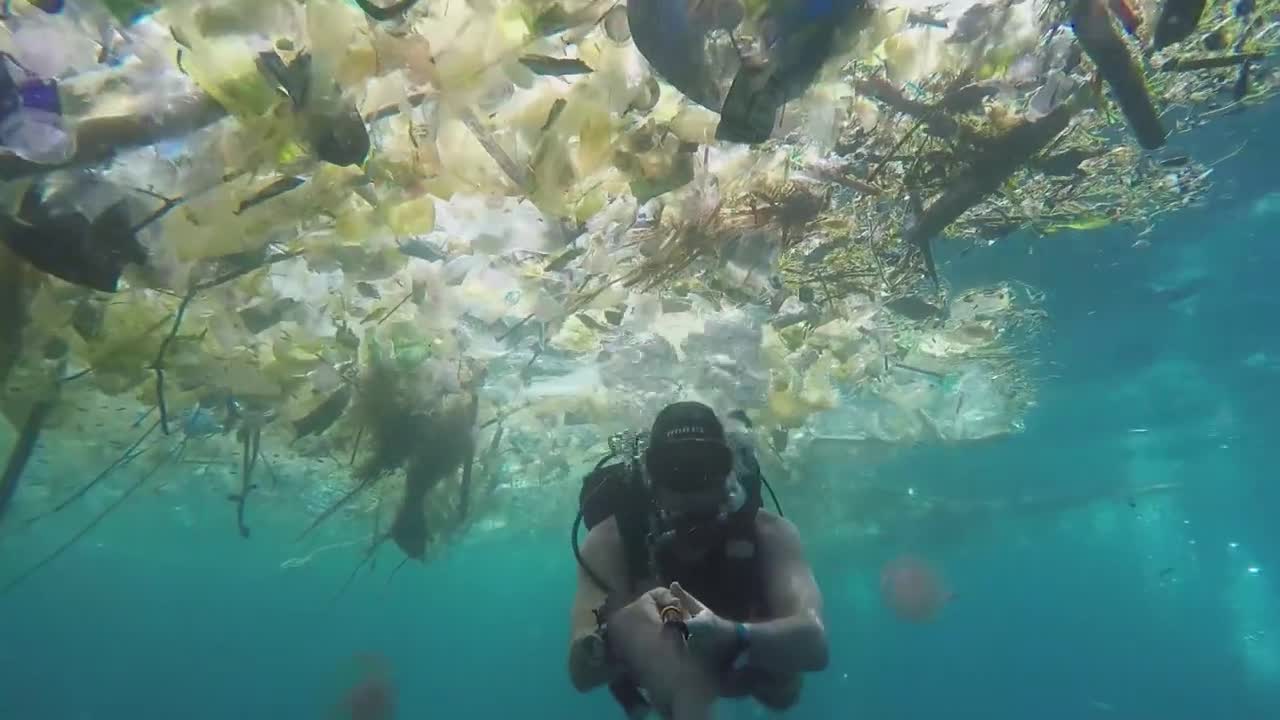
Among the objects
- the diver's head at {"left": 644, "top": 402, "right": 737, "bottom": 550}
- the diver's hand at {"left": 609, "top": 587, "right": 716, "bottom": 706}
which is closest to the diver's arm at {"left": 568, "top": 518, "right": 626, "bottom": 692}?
the diver's hand at {"left": 609, "top": 587, "right": 716, "bottom": 706}

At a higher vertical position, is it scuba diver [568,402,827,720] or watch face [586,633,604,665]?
scuba diver [568,402,827,720]

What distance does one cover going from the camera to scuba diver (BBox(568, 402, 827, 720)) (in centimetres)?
250

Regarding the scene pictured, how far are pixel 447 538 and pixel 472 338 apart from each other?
2.68 m

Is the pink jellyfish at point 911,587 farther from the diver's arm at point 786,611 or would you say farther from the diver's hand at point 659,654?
the diver's hand at point 659,654

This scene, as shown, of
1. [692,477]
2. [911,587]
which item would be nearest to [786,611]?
[692,477]

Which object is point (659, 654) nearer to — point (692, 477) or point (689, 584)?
point (689, 584)

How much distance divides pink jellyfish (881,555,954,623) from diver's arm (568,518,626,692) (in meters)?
39.9

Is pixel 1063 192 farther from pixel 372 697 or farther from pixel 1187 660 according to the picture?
pixel 1187 660

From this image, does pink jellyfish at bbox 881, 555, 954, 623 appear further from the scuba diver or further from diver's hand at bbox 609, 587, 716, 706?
diver's hand at bbox 609, 587, 716, 706

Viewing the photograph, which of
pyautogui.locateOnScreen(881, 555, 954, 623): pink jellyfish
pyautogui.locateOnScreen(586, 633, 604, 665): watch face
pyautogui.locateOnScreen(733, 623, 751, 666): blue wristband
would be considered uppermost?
pyautogui.locateOnScreen(733, 623, 751, 666): blue wristband

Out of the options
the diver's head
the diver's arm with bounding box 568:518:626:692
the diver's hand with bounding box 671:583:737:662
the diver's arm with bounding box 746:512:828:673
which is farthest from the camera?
the diver's head

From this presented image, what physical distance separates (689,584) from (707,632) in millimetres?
821

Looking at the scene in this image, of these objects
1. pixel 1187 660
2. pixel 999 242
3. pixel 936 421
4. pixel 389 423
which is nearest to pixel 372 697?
pixel 936 421

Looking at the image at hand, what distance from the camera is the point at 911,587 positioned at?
50344mm
